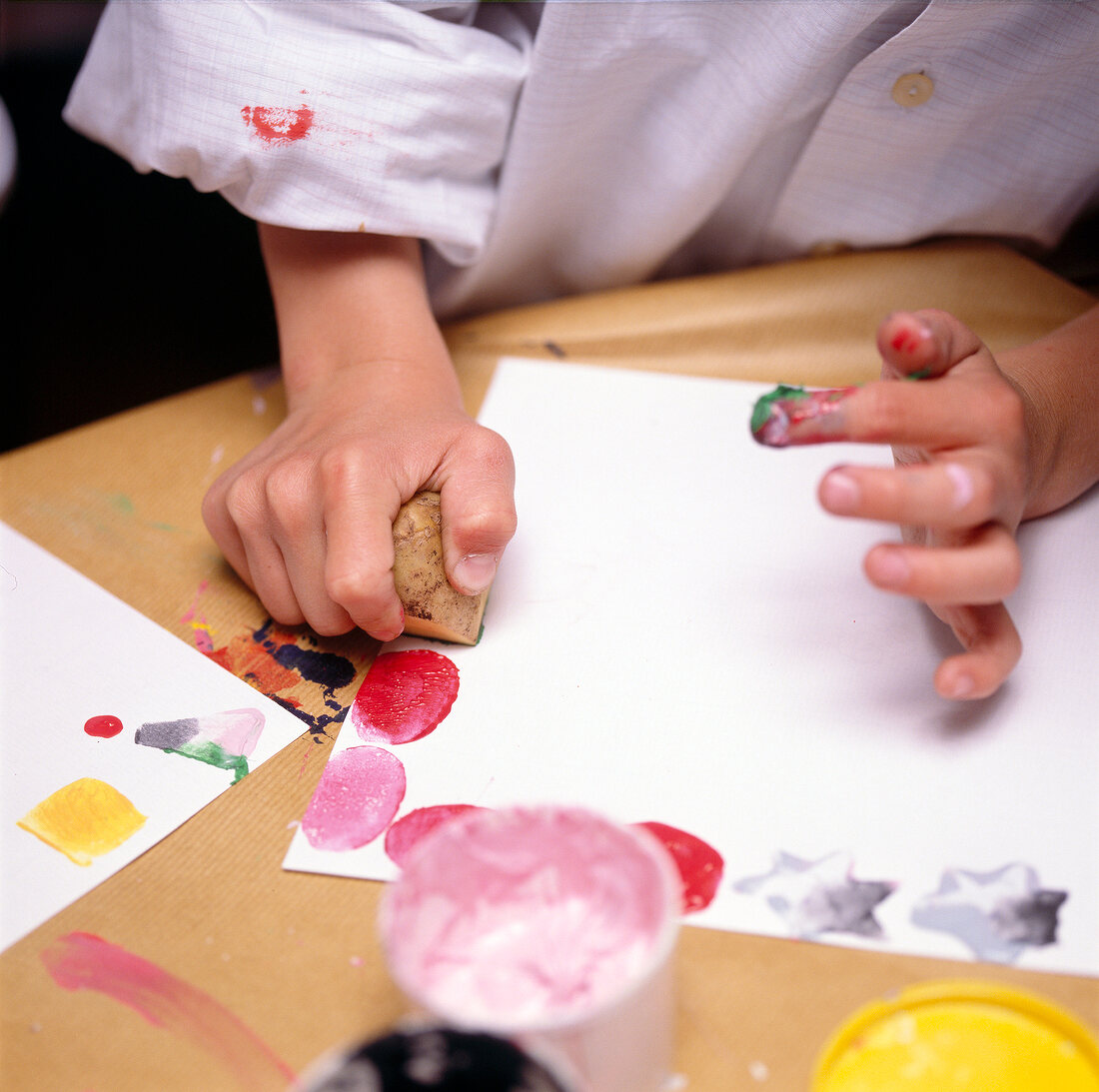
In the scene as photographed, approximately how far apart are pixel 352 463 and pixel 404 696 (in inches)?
5.2

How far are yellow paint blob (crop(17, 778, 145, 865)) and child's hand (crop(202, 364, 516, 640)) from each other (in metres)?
0.14

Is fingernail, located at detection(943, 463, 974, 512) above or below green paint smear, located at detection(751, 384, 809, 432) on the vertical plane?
above

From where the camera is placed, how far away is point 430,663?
558 mm

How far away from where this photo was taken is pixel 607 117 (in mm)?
718

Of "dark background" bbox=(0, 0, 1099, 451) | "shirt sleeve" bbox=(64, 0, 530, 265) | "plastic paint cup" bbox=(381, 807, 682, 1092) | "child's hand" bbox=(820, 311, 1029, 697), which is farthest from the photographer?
"dark background" bbox=(0, 0, 1099, 451)

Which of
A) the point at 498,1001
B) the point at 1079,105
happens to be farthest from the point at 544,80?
the point at 498,1001

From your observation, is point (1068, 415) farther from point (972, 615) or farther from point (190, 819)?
point (190, 819)

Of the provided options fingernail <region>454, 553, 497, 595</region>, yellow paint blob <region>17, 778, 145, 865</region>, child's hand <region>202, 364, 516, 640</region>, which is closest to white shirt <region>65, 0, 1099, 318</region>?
child's hand <region>202, 364, 516, 640</region>

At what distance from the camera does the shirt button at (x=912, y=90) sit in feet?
2.12

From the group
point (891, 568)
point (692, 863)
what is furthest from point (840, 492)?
point (692, 863)

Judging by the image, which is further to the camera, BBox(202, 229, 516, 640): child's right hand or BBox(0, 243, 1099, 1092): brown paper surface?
BBox(202, 229, 516, 640): child's right hand

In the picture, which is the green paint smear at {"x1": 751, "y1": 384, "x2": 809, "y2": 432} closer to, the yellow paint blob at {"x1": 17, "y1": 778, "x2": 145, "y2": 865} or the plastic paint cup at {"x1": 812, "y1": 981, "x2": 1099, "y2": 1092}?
the plastic paint cup at {"x1": 812, "y1": 981, "x2": 1099, "y2": 1092}

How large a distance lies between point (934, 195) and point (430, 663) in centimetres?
51

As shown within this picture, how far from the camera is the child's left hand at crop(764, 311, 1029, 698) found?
45 centimetres
